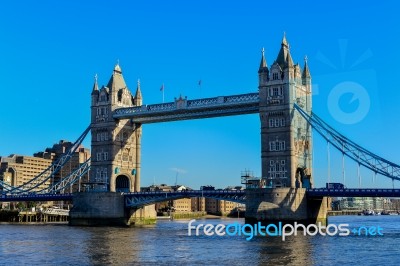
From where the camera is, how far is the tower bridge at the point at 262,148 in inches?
3204

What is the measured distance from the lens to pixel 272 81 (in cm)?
8869

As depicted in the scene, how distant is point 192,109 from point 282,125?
53.4 ft

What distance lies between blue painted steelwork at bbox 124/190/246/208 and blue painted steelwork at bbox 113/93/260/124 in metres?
12.8

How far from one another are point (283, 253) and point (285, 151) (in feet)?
133

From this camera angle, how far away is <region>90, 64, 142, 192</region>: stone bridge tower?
105 meters

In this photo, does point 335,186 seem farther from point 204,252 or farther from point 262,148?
point 204,252

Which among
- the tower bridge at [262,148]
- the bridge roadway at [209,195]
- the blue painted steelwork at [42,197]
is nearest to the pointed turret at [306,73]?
the tower bridge at [262,148]

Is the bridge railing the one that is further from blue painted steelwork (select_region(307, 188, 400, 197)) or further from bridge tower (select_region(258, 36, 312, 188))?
blue painted steelwork (select_region(307, 188, 400, 197))

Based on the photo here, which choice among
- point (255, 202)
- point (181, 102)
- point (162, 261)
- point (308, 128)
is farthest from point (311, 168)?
point (162, 261)

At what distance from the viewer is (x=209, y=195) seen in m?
90.9

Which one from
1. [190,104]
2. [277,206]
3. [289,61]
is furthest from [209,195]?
[289,61]

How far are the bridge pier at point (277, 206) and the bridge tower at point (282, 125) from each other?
4.12 metres

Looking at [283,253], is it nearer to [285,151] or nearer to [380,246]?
[380,246]

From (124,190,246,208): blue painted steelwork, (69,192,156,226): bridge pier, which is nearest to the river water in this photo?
(124,190,246,208): blue painted steelwork
